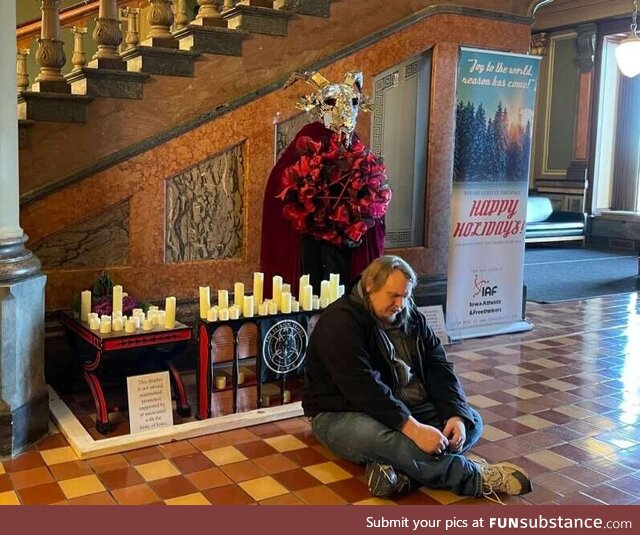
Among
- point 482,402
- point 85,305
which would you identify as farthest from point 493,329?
point 85,305

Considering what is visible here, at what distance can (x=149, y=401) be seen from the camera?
11.0ft

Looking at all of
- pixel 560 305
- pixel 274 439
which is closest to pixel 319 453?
pixel 274 439

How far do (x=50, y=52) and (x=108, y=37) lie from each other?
0.33 meters

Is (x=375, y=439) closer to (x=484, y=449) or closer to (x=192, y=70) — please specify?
(x=484, y=449)

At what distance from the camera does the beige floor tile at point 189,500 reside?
8.89 feet

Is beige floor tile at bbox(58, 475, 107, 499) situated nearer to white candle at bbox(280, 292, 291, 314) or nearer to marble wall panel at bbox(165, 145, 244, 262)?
white candle at bbox(280, 292, 291, 314)

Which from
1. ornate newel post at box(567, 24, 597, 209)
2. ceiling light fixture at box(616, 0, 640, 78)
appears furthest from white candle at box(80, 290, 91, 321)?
ornate newel post at box(567, 24, 597, 209)

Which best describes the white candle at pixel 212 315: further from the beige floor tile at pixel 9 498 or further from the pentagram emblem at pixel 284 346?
the beige floor tile at pixel 9 498

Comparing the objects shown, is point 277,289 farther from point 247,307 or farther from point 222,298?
point 222,298

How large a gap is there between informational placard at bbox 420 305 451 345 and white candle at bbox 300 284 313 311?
1.42 m

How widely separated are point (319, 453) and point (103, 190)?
1864mm

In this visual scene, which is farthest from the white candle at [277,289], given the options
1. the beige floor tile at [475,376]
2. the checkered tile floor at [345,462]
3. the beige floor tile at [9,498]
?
the beige floor tile at [9,498]

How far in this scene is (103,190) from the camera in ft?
13.3

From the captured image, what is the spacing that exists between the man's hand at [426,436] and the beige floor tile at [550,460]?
0.59 meters
